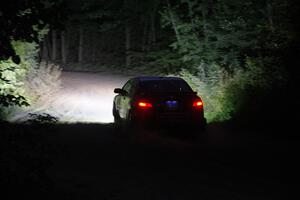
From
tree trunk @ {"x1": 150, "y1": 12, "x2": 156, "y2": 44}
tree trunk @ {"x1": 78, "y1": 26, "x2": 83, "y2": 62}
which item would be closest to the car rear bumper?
tree trunk @ {"x1": 150, "y1": 12, "x2": 156, "y2": 44}

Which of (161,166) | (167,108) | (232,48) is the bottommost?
(161,166)

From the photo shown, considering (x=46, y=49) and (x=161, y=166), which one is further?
(x=46, y=49)

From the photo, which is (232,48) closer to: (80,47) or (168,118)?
(168,118)

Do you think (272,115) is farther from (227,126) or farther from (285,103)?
(227,126)

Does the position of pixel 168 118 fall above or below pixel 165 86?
below

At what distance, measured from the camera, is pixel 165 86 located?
47.6 ft

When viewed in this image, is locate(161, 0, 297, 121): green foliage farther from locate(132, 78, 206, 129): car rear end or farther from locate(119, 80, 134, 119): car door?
locate(119, 80, 134, 119): car door

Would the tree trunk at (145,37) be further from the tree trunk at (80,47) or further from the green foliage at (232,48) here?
the green foliage at (232,48)

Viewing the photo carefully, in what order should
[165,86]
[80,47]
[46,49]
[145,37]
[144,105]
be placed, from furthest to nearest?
[46,49] → [80,47] → [145,37] → [165,86] → [144,105]

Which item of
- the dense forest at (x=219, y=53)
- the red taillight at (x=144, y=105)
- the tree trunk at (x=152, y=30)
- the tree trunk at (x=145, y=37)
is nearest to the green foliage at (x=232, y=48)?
the dense forest at (x=219, y=53)

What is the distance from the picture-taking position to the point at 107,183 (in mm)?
9055

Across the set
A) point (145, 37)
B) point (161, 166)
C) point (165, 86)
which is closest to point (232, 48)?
point (165, 86)

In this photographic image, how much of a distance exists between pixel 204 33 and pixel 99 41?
2523 cm

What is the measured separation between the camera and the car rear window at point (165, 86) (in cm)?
1426
